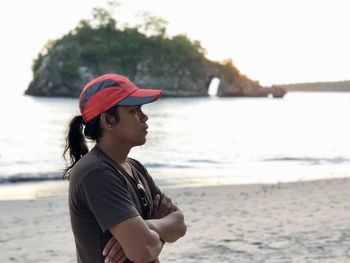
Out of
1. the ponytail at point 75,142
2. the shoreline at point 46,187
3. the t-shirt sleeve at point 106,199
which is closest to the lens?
the t-shirt sleeve at point 106,199

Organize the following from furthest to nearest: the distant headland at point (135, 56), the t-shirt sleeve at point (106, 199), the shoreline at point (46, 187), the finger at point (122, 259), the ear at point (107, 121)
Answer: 1. the distant headland at point (135, 56)
2. the shoreline at point (46, 187)
3. the ear at point (107, 121)
4. the finger at point (122, 259)
5. the t-shirt sleeve at point (106, 199)

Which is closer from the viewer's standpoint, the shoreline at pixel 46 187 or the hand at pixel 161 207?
the hand at pixel 161 207

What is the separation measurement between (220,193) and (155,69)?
124 metres

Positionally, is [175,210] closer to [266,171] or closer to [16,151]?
[266,171]

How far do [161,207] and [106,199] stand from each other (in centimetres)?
46

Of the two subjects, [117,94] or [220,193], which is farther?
[220,193]

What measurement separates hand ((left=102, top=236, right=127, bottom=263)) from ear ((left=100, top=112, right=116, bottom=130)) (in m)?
0.43

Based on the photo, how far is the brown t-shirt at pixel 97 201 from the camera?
6.48ft

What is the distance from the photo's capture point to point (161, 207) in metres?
2.39

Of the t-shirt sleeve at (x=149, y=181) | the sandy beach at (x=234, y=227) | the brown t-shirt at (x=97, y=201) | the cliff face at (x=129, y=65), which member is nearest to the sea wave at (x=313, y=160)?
the sandy beach at (x=234, y=227)

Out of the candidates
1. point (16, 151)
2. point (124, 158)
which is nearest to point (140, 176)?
point (124, 158)

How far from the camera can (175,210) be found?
2.45m

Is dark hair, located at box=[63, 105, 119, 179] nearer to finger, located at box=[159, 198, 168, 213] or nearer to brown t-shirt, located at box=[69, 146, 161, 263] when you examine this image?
brown t-shirt, located at box=[69, 146, 161, 263]

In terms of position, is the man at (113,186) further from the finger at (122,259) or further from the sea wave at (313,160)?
the sea wave at (313,160)
